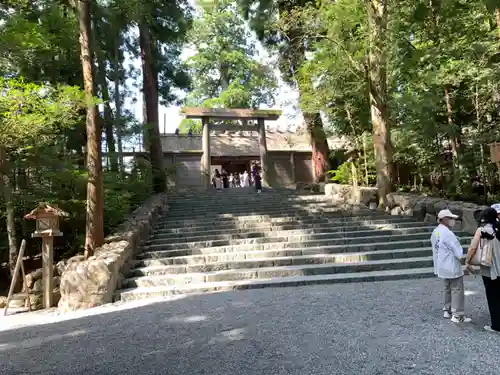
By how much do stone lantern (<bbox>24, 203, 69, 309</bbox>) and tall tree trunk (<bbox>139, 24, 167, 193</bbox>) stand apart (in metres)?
7.56

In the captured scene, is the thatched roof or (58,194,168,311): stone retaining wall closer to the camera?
(58,194,168,311): stone retaining wall

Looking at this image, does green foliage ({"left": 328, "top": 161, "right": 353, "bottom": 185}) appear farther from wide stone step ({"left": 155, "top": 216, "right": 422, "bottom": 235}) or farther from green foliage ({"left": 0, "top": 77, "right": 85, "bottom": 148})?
green foliage ({"left": 0, "top": 77, "right": 85, "bottom": 148})

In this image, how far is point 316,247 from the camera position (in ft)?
26.3

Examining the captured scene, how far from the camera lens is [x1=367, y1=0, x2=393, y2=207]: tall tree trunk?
10.2 meters

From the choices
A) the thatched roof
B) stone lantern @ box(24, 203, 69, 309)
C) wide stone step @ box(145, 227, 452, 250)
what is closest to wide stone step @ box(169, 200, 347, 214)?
wide stone step @ box(145, 227, 452, 250)

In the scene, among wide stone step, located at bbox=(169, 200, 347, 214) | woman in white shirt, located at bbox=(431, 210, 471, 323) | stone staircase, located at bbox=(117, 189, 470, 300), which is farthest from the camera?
wide stone step, located at bbox=(169, 200, 347, 214)

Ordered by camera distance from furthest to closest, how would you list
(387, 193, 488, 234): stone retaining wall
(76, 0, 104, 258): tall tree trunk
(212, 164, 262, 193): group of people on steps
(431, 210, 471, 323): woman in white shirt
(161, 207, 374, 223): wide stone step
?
(212, 164, 262, 193): group of people on steps, (161, 207, 374, 223): wide stone step, (387, 193, 488, 234): stone retaining wall, (76, 0, 104, 258): tall tree trunk, (431, 210, 471, 323): woman in white shirt

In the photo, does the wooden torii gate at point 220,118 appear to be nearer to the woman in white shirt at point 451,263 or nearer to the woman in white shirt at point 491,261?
the woman in white shirt at point 451,263

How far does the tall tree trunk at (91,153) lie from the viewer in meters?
7.19

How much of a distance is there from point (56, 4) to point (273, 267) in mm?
6671

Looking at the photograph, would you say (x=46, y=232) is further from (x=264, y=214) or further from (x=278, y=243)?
(x=264, y=214)

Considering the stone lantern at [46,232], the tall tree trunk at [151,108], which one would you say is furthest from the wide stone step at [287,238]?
the tall tree trunk at [151,108]

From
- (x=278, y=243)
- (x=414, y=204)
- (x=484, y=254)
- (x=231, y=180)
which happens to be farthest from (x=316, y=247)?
(x=231, y=180)

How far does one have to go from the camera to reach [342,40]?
10586 millimetres
